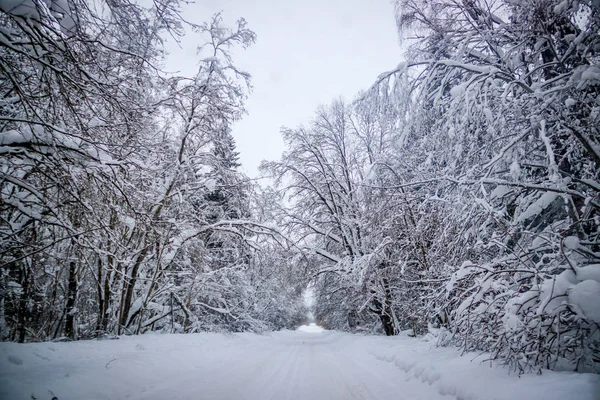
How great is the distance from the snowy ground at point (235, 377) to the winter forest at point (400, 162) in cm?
43

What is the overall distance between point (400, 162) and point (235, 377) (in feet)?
21.0

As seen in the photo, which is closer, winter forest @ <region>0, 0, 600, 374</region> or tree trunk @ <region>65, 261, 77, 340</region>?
winter forest @ <region>0, 0, 600, 374</region>

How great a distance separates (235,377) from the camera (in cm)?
483

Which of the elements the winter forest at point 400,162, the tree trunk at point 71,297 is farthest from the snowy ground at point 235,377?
the tree trunk at point 71,297

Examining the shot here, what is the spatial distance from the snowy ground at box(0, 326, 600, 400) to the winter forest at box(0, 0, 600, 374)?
426 millimetres

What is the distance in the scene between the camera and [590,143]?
3.11 meters

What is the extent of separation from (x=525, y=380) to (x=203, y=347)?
7.21 metres

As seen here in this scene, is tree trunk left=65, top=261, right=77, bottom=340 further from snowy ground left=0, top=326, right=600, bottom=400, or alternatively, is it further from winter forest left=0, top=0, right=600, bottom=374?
snowy ground left=0, top=326, right=600, bottom=400

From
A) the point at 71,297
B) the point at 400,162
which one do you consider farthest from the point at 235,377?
the point at 400,162

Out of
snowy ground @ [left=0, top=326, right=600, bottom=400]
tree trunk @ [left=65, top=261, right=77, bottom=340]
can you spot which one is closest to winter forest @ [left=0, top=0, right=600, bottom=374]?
tree trunk @ [left=65, top=261, right=77, bottom=340]

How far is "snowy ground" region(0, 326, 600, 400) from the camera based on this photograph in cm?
270

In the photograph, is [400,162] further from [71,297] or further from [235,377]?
[71,297]

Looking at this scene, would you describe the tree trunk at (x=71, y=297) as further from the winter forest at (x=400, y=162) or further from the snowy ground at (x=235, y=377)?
the snowy ground at (x=235, y=377)

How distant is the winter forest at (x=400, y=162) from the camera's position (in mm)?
2779
